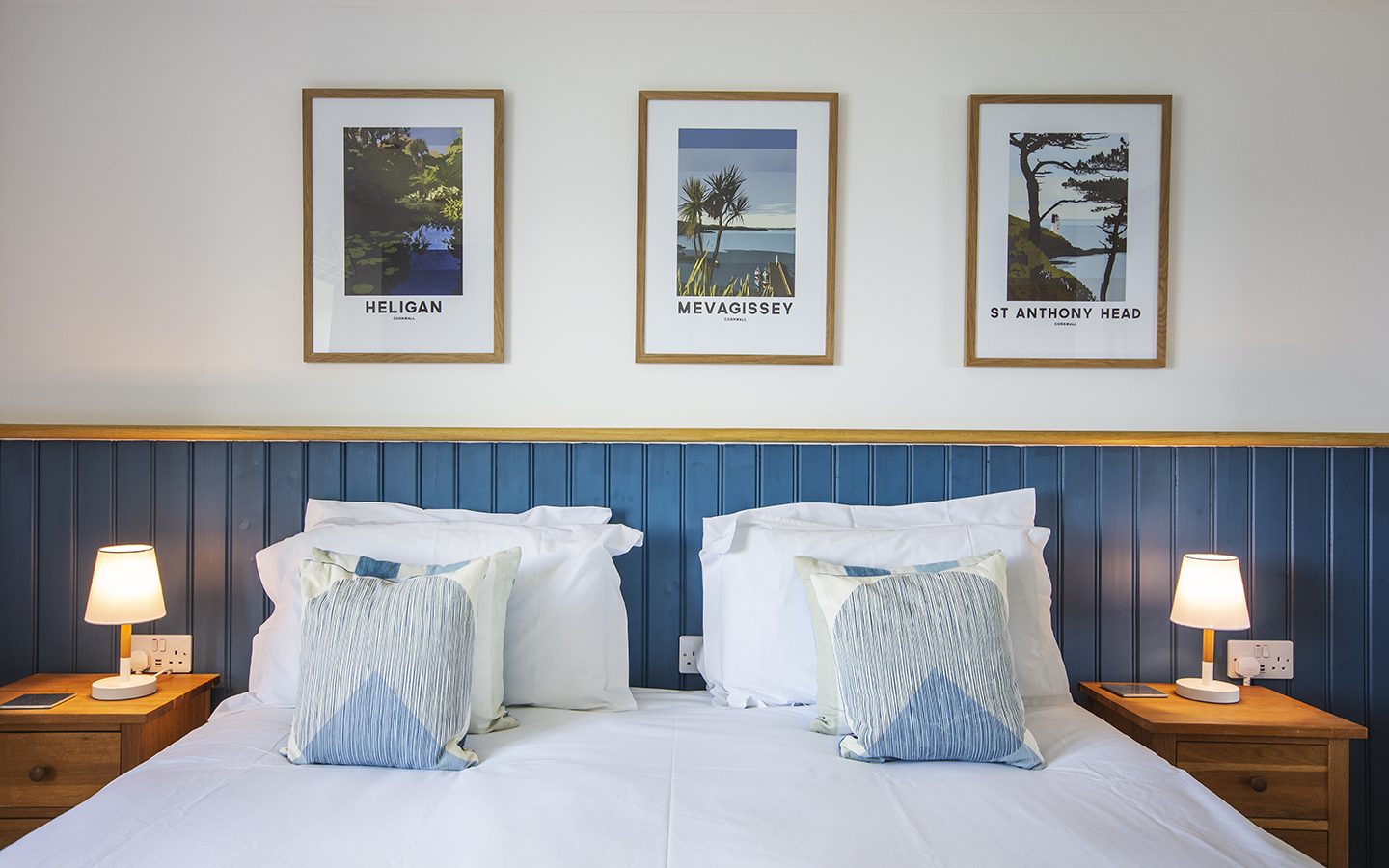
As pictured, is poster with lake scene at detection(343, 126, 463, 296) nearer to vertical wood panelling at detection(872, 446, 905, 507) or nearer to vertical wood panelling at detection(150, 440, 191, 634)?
vertical wood panelling at detection(150, 440, 191, 634)

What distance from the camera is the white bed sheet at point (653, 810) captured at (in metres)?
1.22

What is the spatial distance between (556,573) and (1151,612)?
156cm

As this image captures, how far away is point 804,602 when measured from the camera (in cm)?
189

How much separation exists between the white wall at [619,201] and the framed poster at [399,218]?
60 mm

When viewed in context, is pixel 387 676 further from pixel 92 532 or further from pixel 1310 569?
pixel 1310 569

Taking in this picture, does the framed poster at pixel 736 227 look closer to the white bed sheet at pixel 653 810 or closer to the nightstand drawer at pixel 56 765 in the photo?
the white bed sheet at pixel 653 810

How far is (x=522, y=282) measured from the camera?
2.25 meters

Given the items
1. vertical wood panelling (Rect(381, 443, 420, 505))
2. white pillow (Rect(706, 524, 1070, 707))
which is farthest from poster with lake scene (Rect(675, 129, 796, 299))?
vertical wood panelling (Rect(381, 443, 420, 505))

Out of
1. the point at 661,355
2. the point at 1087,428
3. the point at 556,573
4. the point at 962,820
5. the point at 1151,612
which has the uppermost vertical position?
the point at 661,355

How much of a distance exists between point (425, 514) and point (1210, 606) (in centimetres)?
191

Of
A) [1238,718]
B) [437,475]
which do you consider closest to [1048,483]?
[1238,718]

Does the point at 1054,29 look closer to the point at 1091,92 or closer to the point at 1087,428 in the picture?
the point at 1091,92

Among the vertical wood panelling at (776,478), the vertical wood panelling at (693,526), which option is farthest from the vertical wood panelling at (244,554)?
the vertical wood panelling at (776,478)

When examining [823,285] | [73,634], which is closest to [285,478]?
[73,634]
